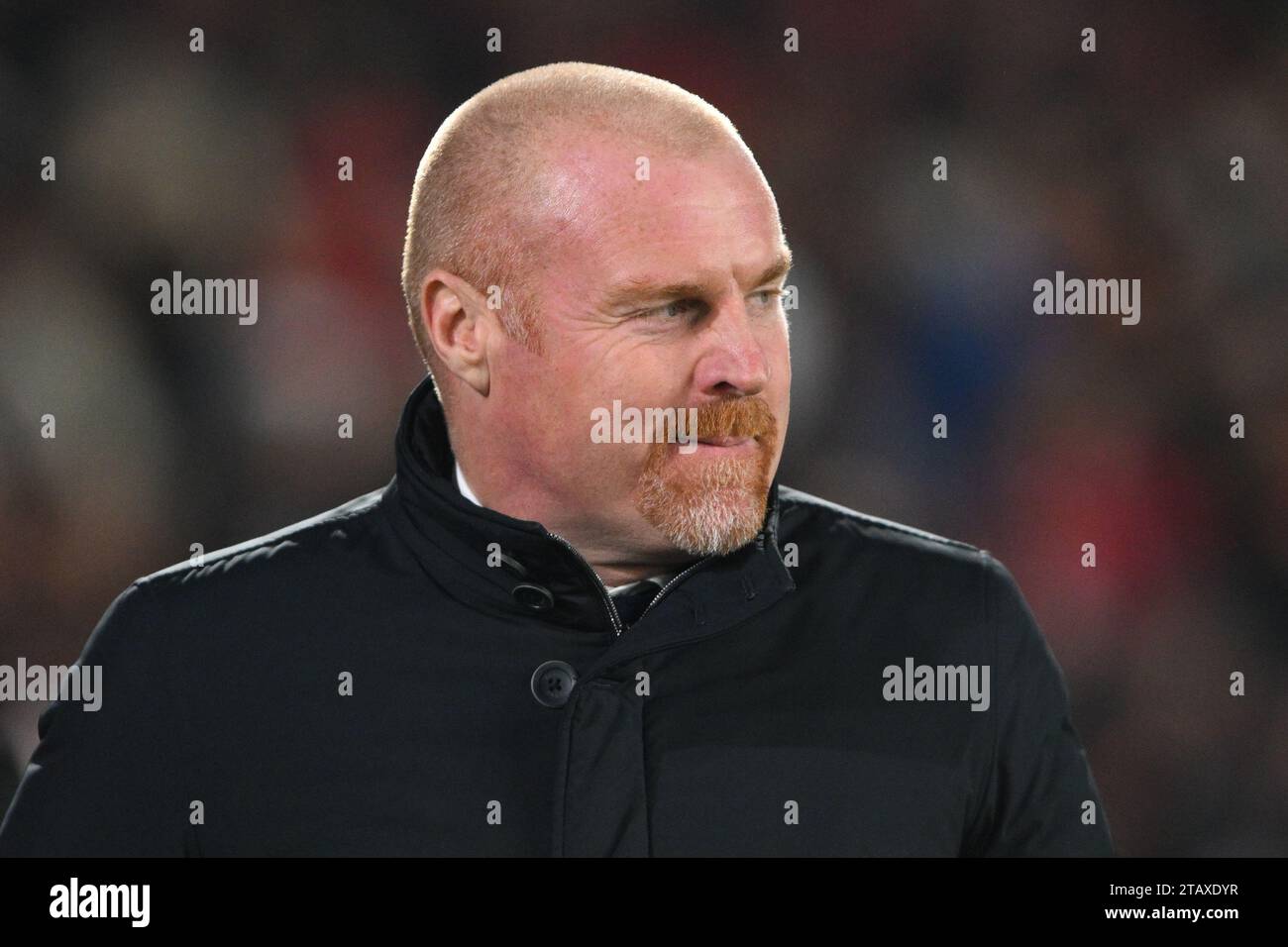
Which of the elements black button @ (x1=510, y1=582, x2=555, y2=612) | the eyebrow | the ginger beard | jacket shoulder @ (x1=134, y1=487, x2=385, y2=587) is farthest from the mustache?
jacket shoulder @ (x1=134, y1=487, x2=385, y2=587)

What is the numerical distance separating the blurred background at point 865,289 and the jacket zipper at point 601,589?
1.47 meters

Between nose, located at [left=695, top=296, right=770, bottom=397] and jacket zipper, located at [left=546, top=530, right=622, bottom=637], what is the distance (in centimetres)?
20

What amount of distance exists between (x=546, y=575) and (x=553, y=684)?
11 centimetres

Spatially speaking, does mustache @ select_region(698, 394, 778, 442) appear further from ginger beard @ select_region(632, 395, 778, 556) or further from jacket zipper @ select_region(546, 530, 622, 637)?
jacket zipper @ select_region(546, 530, 622, 637)

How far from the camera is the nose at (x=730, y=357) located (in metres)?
1.50

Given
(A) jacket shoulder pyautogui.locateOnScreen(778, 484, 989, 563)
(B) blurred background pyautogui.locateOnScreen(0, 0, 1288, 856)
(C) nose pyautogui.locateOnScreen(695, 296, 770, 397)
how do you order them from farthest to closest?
1. (B) blurred background pyautogui.locateOnScreen(0, 0, 1288, 856)
2. (A) jacket shoulder pyautogui.locateOnScreen(778, 484, 989, 563)
3. (C) nose pyautogui.locateOnScreen(695, 296, 770, 397)

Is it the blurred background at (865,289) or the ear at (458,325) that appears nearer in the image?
the ear at (458,325)

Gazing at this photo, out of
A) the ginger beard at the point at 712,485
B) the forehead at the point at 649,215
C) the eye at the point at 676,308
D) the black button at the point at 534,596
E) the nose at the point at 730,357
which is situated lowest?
the black button at the point at 534,596

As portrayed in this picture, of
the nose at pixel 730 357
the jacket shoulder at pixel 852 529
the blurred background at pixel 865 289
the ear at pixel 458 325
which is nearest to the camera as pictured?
the nose at pixel 730 357

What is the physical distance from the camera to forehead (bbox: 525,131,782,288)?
59.6 inches

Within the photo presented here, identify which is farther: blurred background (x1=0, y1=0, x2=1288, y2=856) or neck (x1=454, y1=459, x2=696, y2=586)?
blurred background (x1=0, y1=0, x2=1288, y2=856)

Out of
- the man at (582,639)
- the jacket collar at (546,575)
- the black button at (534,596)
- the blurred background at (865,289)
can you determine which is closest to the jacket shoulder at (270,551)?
the man at (582,639)

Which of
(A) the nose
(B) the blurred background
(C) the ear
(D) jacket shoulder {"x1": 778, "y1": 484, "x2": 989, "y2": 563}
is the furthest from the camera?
(B) the blurred background

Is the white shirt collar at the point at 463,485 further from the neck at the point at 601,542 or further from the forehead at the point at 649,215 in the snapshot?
the forehead at the point at 649,215
